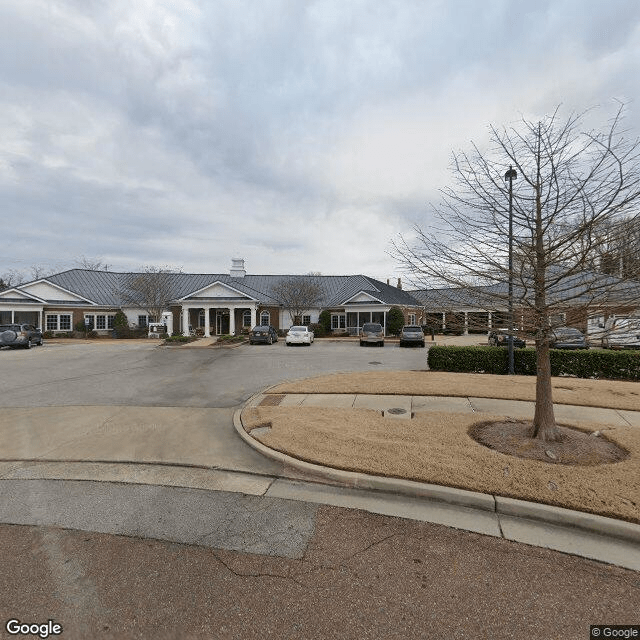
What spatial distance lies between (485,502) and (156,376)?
11.8 metres

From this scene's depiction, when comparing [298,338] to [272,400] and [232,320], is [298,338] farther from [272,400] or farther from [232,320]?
[272,400]

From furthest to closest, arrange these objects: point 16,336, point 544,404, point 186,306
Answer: point 186,306, point 16,336, point 544,404

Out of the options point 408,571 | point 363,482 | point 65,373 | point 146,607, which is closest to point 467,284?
point 363,482

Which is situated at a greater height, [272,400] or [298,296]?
[298,296]

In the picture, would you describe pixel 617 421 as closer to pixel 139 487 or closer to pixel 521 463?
pixel 521 463

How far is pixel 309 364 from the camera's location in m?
16.1

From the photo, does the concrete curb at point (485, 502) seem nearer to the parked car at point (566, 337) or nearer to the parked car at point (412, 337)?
the parked car at point (566, 337)


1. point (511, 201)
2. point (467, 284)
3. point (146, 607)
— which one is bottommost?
point (146, 607)

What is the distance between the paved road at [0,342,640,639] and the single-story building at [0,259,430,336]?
97.3 feet

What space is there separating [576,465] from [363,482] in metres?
2.95

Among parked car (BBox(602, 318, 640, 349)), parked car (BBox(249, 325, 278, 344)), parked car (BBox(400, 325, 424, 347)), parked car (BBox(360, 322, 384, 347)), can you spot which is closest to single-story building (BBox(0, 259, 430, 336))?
parked car (BBox(249, 325, 278, 344))

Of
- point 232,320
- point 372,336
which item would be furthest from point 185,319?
point 372,336

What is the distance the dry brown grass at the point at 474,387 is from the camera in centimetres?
867

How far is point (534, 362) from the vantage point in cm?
1237
